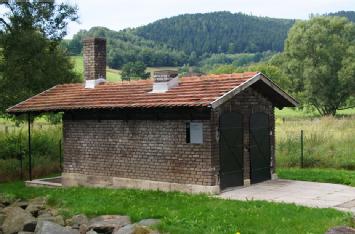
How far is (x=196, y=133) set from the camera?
15648mm

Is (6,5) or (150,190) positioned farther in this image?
(6,5)

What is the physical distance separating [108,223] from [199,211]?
2171 mm

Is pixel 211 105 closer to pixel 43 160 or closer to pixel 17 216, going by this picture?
pixel 17 216

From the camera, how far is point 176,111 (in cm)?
1602

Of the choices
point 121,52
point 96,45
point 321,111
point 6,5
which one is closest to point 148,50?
point 121,52

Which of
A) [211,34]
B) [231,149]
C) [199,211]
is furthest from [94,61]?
[211,34]

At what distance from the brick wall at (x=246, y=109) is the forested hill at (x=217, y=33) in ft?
354

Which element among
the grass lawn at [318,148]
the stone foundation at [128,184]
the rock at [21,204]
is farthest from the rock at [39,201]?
the grass lawn at [318,148]

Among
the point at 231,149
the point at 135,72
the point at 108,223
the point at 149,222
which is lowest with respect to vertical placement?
the point at 108,223

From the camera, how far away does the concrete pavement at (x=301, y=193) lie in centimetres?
1384

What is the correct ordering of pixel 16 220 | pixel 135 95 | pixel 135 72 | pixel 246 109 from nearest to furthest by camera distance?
pixel 16 220, pixel 246 109, pixel 135 95, pixel 135 72

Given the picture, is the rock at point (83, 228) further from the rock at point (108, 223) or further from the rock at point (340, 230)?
the rock at point (340, 230)

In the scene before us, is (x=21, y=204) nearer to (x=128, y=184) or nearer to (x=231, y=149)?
(x=128, y=184)

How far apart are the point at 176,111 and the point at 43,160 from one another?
10.3 metres
